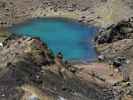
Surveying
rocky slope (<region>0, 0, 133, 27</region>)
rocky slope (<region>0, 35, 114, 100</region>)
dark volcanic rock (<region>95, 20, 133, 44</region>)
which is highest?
rocky slope (<region>0, 35, 114, 100</region>)

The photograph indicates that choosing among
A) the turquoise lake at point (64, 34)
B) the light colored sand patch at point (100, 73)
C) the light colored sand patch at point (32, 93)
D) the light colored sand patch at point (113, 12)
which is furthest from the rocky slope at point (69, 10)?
the light colored sand patch at point (32, 93)

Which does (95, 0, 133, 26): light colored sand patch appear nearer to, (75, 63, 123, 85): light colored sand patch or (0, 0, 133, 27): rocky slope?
(0, 0, 133, 27): rocky slope

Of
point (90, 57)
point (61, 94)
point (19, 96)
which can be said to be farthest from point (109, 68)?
point (19, 96)

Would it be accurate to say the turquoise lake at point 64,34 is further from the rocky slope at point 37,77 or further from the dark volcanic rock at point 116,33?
the rocky slope at point 37,77

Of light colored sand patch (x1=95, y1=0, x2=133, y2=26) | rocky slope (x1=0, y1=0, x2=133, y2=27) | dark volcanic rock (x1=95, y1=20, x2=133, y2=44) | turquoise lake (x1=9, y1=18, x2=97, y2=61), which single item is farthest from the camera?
rocky slope (x1=0, y1=0, x2=133, y2=27)

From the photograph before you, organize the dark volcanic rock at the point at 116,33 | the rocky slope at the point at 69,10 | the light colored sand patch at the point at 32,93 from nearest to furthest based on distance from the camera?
the light colored sand patch at the point at 32,93 < the dark volcanic rock at the point at 116,33 < the rocky slope at the point at 69,10

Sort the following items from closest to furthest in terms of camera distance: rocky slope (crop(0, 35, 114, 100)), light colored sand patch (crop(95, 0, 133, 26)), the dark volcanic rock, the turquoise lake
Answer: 1. rocky slope (crop(0, 35, 114, 100))
2. the turquoise lake
3. the dark volcanic rock
4. light colored sand patch (crop(95, 0, 133, 26))

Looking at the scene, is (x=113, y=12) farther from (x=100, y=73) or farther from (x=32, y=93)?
(x=32, y=93)

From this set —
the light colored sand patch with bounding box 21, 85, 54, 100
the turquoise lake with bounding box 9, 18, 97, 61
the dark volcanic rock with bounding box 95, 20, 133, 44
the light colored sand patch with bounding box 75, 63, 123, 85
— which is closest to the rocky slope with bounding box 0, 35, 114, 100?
the light colored sand patch with bounding box 21, 85, 54, 100

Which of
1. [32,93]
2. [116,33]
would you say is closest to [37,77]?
[32,93]
